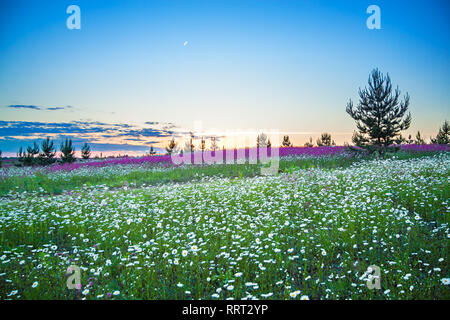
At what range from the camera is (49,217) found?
738 cm

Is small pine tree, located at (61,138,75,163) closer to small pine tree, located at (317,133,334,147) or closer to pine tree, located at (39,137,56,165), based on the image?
pine tree, located at (39,137,56,165)

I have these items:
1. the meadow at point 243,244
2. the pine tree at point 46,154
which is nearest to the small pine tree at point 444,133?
the meadow at point 243,244

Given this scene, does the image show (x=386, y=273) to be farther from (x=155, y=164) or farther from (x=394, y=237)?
(x=155, y=164)

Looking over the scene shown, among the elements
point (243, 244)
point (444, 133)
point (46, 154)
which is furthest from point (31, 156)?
point (444, 133)

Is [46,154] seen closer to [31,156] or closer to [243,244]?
[31,156]

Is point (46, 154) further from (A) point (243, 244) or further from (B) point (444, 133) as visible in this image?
(B) point (444, 133)

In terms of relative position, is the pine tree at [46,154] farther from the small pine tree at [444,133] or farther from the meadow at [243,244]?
the small pine tree at [444,133]

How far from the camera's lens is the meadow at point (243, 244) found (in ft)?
12.2

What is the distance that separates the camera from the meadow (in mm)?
3717

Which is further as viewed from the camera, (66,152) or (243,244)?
(66,152)

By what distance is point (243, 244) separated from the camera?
16.6 feet
